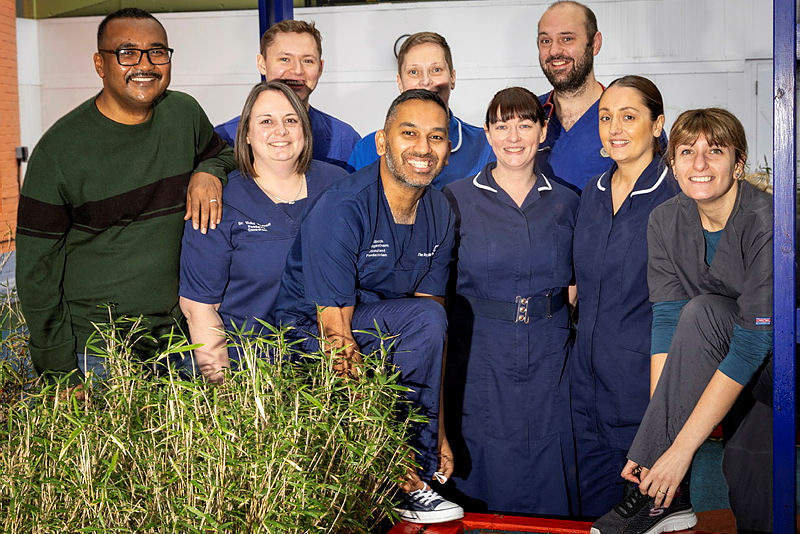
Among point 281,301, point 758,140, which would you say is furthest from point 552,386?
point 758,140

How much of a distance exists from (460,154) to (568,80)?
25.3 inches

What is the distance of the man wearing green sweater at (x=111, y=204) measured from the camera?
359cm

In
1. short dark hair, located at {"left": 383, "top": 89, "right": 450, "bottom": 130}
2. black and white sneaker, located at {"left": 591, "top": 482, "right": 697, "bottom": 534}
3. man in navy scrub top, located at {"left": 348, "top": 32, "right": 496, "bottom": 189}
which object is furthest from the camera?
man in navy scrub top, located at {"left": 348, "top": 32, "right": 496, "bottom": 189}

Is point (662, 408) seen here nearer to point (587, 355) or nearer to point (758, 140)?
point (587, 355)

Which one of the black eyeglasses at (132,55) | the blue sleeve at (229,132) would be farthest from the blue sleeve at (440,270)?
the blue sleeve at (229,132)

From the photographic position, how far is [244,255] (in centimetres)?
360

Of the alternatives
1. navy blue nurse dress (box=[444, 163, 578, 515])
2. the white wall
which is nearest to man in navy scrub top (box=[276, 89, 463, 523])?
navy blue nurse dress (box=[444, 163, 578, 515])

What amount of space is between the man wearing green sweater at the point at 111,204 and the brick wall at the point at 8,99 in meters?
10.3

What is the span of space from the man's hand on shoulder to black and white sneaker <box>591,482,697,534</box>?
1886 millimetres

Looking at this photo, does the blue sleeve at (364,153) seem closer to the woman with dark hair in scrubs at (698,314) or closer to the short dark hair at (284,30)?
the short dark hair at (284,30)

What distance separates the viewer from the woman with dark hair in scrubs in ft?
10.4

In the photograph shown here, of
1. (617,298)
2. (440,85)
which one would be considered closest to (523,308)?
(617,298)

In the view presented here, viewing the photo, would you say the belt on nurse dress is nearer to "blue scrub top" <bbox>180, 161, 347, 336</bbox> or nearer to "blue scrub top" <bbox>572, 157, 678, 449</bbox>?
"blue scrub top" <bbox>572, 157, 678, 449</bbox>

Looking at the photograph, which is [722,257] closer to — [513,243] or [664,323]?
[664,323]
